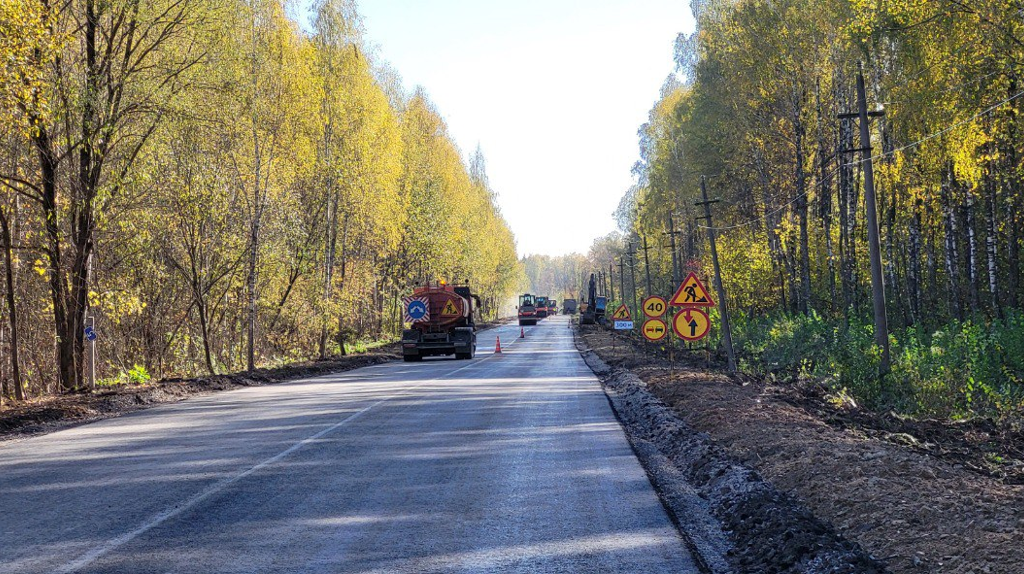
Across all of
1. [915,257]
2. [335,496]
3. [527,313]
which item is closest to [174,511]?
[335,496]

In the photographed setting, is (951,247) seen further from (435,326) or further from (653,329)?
(435,326)

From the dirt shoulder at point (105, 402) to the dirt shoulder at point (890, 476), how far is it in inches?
395

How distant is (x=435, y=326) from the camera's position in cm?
3484

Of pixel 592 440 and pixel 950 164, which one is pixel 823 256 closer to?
pixel 950 164

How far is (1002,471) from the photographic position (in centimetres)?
844

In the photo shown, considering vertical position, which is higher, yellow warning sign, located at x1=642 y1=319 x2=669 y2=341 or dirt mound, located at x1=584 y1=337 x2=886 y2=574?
yellow warning sign, located at x1=642 y1=319 x2=669 y2=341

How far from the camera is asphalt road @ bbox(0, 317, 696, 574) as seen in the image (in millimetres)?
5805

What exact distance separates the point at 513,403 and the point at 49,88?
427 inches

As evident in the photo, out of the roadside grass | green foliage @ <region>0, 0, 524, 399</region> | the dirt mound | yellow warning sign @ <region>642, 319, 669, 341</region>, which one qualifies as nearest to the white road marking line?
the dirt mound

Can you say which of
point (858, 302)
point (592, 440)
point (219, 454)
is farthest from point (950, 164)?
point (219, 454)

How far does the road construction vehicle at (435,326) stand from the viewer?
34375 mm

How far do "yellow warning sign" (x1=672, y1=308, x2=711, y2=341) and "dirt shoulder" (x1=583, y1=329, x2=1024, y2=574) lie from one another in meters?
2.68

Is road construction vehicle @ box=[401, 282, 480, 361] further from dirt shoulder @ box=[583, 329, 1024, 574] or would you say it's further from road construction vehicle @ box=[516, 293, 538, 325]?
road construction vehicle @ box=[516, 293, 538, 325]

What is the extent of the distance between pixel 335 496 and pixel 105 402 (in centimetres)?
1030
